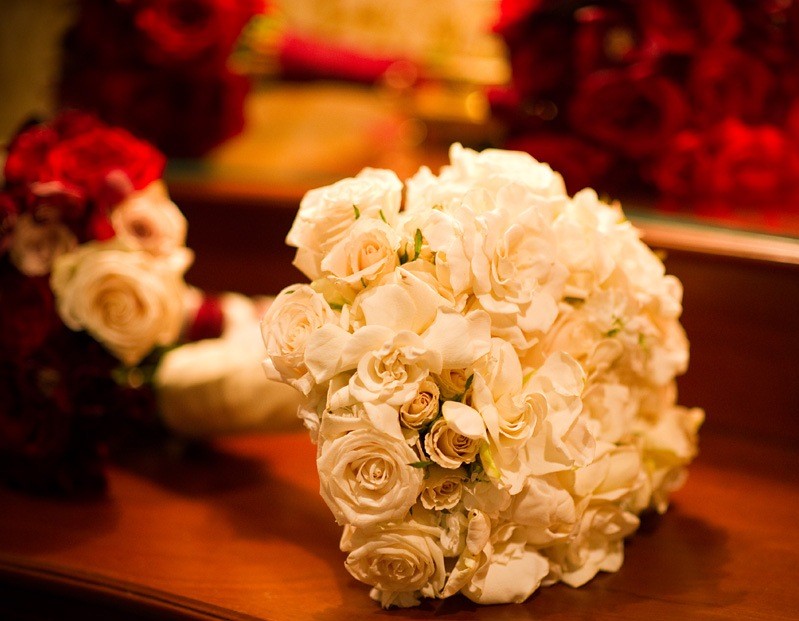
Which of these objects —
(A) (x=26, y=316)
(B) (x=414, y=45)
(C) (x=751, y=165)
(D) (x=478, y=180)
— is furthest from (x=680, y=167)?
(B) (x=414, y=45)

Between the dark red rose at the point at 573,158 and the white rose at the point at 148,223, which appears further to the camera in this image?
the dark red rose at the point at 573,158

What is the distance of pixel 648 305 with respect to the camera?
2.55 ft

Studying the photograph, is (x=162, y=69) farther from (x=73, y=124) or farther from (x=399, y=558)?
(x=399, y=558)

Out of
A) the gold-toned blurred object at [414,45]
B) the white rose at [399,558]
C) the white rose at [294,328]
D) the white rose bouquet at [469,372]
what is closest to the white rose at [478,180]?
the white rose bouquet at [469,372]

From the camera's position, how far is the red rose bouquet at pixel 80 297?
891 mm

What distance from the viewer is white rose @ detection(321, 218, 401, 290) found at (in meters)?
0.68

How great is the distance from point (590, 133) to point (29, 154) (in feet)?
2.23

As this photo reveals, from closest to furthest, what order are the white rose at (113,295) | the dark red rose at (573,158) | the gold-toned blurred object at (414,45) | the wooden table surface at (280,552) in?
the wooden table surface at (280,552) < the white rose at (113,295) < the dark red rose at (573,158) < the gold-toned blurred object at (414,45)

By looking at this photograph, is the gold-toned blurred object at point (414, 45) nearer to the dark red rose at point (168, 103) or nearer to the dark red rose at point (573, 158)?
the dark red rose at point (168, 103)

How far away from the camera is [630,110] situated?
1127 mm

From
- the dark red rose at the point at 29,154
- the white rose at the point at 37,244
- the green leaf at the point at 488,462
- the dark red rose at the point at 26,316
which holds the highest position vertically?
the dark red rose at the point at 29,154

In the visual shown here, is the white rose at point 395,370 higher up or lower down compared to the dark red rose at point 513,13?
lower down

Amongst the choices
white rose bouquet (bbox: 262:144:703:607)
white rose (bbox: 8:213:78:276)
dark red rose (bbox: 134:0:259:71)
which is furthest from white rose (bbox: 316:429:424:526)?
dark red rose (bbox: 134:0:259:71)

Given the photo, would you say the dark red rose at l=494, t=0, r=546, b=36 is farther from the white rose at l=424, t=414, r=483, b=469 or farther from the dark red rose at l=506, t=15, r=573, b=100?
the white rose at l=424, t=414, r=483, b=469
